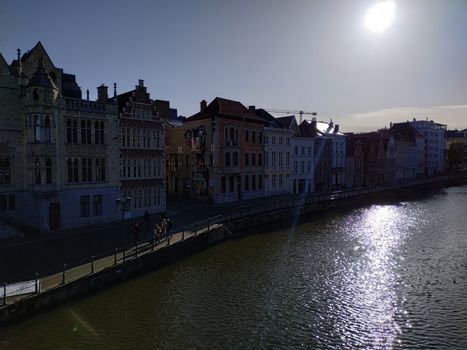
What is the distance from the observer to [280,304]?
19.3m

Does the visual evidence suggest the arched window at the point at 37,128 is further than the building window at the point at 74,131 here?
No

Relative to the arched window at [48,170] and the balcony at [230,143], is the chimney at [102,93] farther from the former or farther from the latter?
the balcony at [230,143]

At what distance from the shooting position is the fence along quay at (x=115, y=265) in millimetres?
16391

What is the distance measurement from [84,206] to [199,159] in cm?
1930

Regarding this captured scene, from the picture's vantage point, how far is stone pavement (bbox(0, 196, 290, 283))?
20.5m

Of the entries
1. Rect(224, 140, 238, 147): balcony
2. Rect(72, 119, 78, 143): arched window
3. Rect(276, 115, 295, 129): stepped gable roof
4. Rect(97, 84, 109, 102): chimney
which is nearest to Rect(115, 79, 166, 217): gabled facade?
Rect(97, 84, 109, 102): chimney

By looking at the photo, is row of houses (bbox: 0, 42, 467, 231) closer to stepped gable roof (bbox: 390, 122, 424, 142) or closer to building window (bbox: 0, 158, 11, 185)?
building window (bbox: 0, 158, 11, 185)

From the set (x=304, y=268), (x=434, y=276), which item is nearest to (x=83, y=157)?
(x=304, y=268)

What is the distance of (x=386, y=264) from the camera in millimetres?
26625

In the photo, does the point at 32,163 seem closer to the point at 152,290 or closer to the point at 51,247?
the point at 51,247

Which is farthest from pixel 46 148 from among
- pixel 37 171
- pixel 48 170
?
pixel 37 171

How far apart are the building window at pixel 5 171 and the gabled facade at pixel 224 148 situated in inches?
939

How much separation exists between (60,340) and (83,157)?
2137 cm

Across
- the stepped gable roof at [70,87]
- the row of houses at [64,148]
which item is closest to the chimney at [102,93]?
the row of houses at [64,148]
